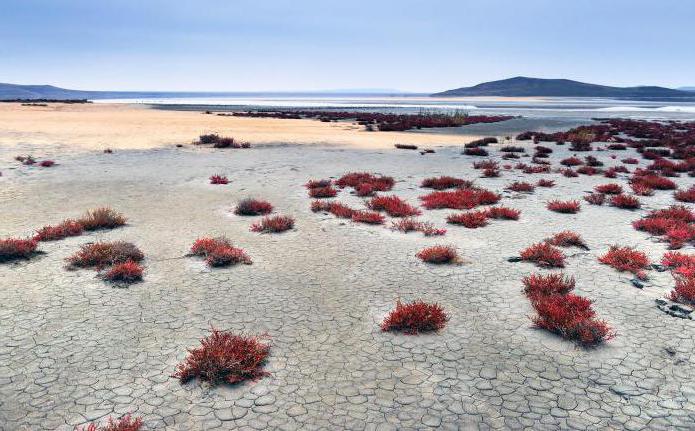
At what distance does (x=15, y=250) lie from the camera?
9586 millimetres

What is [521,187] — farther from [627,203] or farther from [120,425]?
[120,425]

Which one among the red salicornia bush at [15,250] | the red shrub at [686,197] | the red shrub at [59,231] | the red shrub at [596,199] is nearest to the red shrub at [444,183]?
the red shrub at [596,199]

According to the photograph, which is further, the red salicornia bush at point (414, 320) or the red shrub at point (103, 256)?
the red shrub at point (103, 256)

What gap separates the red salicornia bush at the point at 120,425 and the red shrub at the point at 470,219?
985cm

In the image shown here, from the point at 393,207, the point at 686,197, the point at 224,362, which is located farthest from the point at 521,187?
the point at 224,362

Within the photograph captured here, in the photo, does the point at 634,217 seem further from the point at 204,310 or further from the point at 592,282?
the point at 204,310

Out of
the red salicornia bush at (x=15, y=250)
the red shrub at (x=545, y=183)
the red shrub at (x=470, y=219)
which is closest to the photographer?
the red salicornia bush at (x=15, y=250)

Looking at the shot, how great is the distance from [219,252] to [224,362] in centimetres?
446

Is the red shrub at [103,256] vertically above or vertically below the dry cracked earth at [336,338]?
above

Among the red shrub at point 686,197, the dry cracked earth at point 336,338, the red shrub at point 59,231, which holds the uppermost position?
the red shrub at point 59,231

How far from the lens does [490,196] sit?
1600 cm

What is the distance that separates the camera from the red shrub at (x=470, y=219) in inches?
505

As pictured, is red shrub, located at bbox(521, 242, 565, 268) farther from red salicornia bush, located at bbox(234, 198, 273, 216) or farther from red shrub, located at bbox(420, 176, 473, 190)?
red shrub, located at bbox(420, 176, 473, 190)

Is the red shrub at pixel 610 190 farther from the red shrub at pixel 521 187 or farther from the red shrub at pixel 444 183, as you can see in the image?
the red shrub at pixel 444 183
